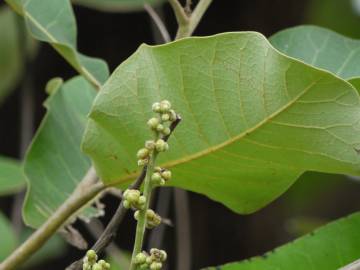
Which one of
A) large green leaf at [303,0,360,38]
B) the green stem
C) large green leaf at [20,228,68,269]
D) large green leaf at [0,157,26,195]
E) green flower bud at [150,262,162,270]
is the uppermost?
the green stem

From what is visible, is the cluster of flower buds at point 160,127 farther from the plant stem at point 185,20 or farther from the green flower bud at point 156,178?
the plant stem at point 185,20

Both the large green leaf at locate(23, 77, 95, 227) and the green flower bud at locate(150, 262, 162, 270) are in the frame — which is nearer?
the green flower bud at locate(150, 262, 162, 270)

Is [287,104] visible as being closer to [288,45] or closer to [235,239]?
[288,45]

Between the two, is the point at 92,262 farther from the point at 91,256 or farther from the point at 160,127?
the point at 160,127

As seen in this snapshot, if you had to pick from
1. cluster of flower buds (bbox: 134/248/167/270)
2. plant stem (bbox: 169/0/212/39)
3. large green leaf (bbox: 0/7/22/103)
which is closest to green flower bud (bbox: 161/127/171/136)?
cluster of flower buds (bbox: 134/248/167/270)

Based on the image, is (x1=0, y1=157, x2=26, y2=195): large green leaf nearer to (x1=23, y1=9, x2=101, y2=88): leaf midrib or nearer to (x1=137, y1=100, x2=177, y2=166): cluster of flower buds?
(x1=23, y1=9, x2=101, y2=88): leaf midrib

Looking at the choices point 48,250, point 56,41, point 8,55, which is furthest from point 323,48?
point 8,55
